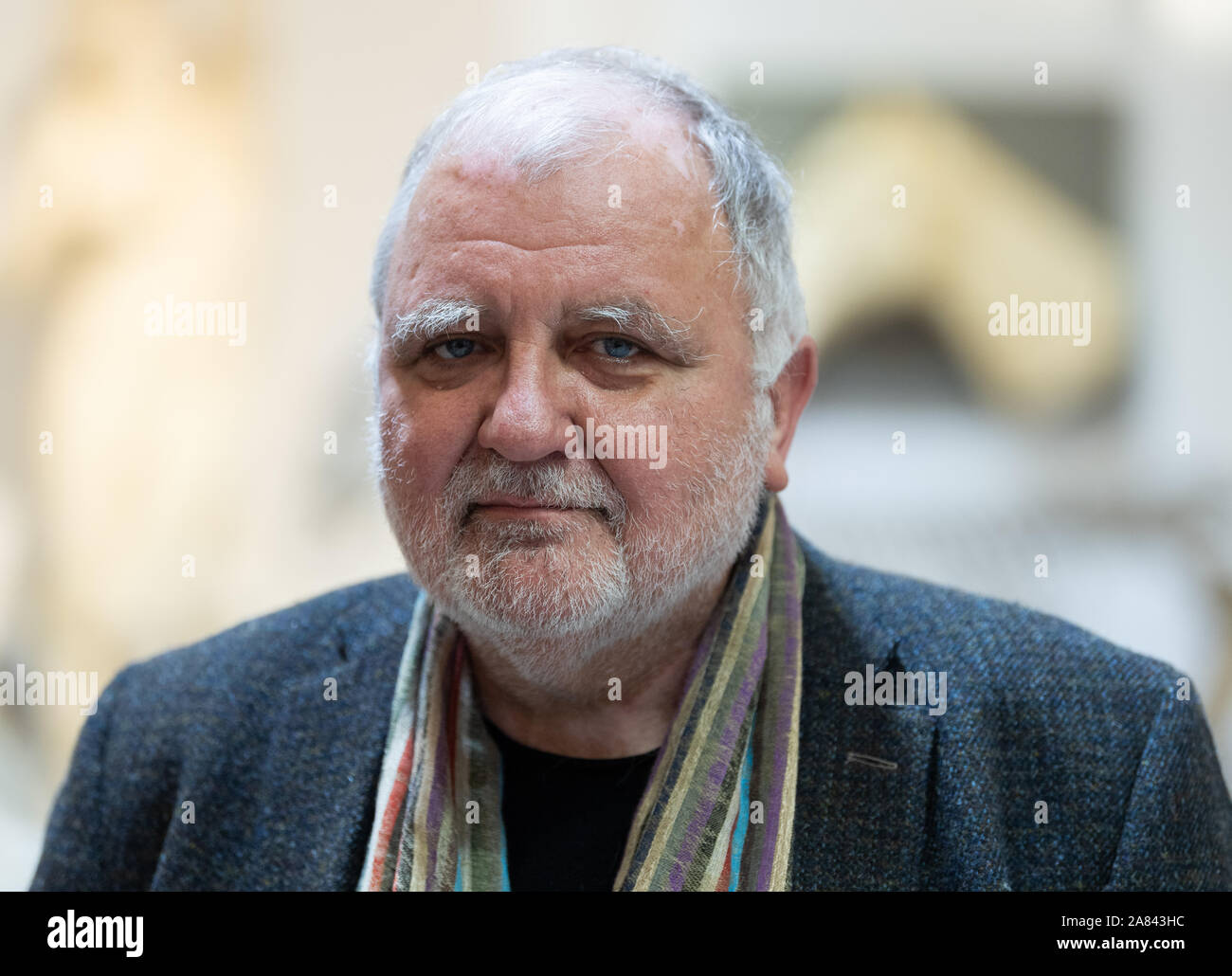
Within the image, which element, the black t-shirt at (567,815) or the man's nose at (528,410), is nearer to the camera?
the man's nose at (528,410)

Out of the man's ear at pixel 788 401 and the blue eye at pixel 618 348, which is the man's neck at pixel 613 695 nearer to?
the man's ear at pixel 788 401

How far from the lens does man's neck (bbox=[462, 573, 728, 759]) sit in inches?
54.8

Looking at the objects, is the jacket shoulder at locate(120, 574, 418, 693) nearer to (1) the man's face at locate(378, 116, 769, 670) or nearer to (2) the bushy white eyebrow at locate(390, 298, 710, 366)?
(1) the man's face at locate(378, 116, 769, 670)

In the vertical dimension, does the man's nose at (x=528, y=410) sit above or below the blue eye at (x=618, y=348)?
below

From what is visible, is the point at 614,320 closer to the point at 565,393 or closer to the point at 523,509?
the point at 565,393

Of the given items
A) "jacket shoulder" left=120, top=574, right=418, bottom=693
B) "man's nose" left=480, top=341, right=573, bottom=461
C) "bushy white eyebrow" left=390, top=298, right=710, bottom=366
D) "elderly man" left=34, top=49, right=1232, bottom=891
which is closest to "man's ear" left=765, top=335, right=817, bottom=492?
"elderly man" left=34, top=49, right=1232, bottom=891

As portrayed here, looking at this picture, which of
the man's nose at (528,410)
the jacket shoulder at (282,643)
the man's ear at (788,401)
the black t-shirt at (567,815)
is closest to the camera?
the man's nose at (528,410)

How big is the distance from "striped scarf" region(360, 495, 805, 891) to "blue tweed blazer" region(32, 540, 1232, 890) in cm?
5

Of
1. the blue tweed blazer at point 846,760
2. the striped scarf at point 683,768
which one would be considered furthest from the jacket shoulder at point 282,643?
the striped scarf at point 683,768

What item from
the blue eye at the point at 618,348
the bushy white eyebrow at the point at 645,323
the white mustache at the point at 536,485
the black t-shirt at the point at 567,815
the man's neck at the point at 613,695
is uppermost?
the bushy white eyebrow at the point at 645,323

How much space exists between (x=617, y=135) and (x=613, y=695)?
0.72 meters

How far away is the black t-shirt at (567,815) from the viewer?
1334mm

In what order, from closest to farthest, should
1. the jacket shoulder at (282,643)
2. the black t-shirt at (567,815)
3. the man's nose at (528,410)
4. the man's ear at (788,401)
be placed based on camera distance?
the man's nose at (528,410), the black t-shirt at (567,815), the man's ear at (788,401), the jacket shoulder at (282,643)

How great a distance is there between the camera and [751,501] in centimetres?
138
